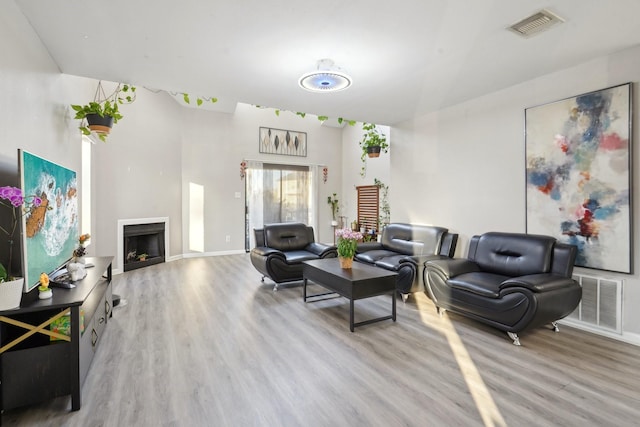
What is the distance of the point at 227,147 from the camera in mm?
7301

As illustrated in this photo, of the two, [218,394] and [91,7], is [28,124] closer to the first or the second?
[91,7]

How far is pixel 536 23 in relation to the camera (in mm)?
2369

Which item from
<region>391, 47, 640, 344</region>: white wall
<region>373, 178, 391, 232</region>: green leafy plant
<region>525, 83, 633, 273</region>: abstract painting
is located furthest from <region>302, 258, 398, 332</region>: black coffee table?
<region>373, 178, 391, 232</region>: green leafy plant

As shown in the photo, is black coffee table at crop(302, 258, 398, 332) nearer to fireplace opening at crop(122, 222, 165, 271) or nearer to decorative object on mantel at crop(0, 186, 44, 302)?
decorative object on mantel at crop(0, 186, 44, 302)

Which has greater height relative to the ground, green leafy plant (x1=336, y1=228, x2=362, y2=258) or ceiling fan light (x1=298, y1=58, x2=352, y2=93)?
ceiling fan light (x1=298, y1=58, x2=352, y2=93)

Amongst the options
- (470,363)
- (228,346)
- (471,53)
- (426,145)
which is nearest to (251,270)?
(228,346)

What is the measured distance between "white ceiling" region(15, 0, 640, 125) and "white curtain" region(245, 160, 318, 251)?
12.8 feet

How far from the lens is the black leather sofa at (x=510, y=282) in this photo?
267 centimetres

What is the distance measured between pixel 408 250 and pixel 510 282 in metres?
1.88

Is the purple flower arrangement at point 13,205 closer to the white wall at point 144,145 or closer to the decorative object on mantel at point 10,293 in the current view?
the decorative object on mantel at point 10,293

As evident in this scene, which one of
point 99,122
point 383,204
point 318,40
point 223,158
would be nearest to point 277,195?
point 223,158

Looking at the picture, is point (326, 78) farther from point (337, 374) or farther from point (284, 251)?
point (284, 251)

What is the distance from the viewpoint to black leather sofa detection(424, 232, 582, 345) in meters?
2.67

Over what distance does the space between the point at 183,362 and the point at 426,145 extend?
423 centimetres
